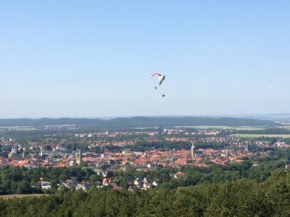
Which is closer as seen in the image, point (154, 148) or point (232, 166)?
point (232, 166)

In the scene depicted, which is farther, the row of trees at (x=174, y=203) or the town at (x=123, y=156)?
the town at (x=123, y=156)

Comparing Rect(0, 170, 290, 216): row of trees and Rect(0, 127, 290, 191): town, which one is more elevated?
Rect(0, 170, 290, 216): row of trees

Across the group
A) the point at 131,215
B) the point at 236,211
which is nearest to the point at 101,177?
the point at 131,215

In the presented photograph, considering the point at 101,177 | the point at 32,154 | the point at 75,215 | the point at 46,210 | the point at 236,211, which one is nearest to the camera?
the point at 236,211

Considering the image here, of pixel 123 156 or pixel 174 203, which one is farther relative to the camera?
pixel 123 156

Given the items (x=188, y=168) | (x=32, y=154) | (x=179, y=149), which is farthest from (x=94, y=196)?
(x=179, y=149)

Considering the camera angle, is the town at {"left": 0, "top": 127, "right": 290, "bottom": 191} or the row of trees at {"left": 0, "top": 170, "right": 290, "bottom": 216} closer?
the row of trees at {"left": 0, "top": 170, "right": 290, "bottom": 216}

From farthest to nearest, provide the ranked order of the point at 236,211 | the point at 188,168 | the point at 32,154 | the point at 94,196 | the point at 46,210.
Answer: the point at 32,154 < the point at 188,168 < the point at 94,196 < the point at 46,210 < the point at 236,211

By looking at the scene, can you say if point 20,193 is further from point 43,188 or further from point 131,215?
point 131,215

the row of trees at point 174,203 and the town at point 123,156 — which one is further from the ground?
the row of trees at point 174,203

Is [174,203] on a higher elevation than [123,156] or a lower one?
higher
